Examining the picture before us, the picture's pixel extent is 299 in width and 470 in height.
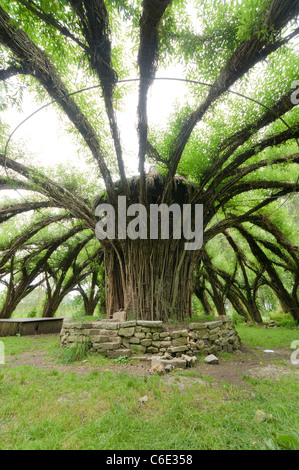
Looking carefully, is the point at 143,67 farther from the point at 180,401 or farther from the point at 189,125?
the point at 180,401

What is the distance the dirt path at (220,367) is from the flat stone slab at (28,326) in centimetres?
430

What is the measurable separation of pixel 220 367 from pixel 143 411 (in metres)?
2.17

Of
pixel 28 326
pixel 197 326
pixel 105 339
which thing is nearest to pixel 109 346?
pixel 105 339

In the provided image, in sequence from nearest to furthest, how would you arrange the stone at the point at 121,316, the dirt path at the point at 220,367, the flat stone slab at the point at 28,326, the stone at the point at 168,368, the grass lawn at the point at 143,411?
1. the grass lawn at the point at 143,411
2. the dirt path at the point at 220,367
3. the stone at the point at 168,368
4. the stone at the point at 121,316
5. the flat stone slab at the point at 28,326

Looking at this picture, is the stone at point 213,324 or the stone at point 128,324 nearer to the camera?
the stone at point 128,324

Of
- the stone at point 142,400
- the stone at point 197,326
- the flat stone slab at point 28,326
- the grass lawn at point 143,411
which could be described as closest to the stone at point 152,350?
the stone at point 197,326

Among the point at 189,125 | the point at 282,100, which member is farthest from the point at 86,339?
the point at 282,100

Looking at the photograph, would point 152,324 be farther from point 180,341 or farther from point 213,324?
point 213,324

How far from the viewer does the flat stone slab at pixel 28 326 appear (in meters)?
8.44

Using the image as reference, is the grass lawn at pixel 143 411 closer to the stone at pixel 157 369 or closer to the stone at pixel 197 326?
the stone at pixel 157 369

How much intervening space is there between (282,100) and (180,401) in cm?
472

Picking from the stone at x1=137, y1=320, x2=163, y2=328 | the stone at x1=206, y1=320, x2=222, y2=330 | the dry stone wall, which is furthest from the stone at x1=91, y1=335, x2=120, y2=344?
the stone at x1=206, y1=320, x2=222, y2=330

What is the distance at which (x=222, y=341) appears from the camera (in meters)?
5.07

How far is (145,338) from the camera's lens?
4.53 m
